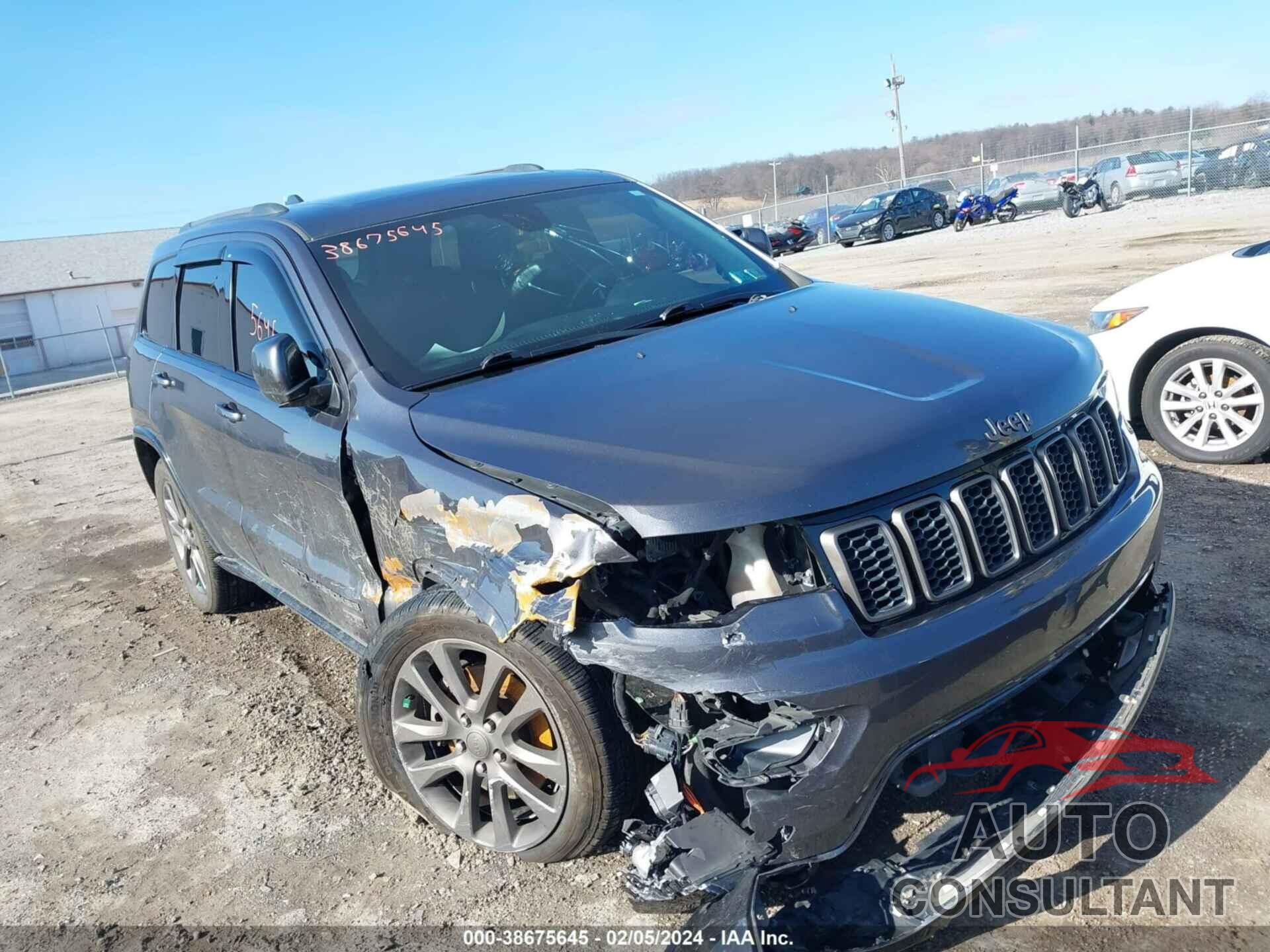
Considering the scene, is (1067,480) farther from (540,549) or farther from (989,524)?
(540,549)

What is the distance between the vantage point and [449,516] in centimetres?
286

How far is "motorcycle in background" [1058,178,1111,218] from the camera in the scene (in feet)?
92.9

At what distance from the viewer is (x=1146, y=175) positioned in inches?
1107

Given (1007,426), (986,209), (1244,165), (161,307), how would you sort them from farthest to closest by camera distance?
(986,209), (1244,165), (161,307), (1007,426)

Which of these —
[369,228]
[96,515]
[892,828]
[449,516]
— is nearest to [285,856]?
[449,516]

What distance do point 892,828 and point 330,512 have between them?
209cm

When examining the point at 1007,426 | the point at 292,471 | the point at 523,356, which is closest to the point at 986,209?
the point at 523,356

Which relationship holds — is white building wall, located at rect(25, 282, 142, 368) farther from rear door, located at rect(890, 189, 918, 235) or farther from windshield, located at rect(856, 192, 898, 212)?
rear door, located at rect(890, 189, 918, 235)

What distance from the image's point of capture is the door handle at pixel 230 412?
13.3ft

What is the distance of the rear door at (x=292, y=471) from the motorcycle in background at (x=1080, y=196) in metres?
28.5

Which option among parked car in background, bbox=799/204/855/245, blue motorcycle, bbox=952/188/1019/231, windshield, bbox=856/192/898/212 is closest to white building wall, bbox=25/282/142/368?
parked car in background, bbox=799/204/855/245

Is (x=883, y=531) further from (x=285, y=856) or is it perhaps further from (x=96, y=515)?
(x=96, y=515)

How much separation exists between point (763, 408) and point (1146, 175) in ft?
98.4

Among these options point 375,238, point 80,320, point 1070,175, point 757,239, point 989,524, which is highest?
point 375,238
